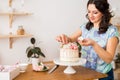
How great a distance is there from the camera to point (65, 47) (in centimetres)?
172

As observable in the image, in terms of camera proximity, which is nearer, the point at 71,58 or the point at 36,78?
the point at 36,78

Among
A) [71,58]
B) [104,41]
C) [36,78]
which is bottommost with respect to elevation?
[36,78]

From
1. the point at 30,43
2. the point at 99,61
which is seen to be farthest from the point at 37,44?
the point at 99,61

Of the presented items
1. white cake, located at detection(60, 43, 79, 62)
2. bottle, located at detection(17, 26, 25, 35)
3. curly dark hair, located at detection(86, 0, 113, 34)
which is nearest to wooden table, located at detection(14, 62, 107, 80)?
white cake, located at detection(60, 43, 79, 62)

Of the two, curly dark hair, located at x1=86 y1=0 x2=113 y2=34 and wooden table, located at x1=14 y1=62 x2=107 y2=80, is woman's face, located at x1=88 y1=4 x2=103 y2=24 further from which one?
wooden table, located at x1=14 y1=62 x2=107 y2=80

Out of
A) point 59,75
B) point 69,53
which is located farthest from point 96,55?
point 59,75

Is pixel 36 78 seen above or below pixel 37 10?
below

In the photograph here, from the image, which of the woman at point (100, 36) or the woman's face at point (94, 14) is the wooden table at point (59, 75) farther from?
the woman's face at point (94, 14)

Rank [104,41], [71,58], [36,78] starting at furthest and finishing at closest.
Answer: [104,41], [71,58], [36,78]

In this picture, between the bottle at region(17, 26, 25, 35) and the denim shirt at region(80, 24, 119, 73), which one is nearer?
the denim shirt at region(80, 24, 119, 73)

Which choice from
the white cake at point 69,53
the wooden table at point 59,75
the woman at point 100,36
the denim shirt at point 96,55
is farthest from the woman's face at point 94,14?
the wooden table at point 59,75

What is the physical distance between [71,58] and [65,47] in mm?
99

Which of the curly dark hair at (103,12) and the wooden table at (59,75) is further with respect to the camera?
the curly dark hair at (103,12)

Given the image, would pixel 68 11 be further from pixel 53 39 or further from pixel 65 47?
pixel 65 47
